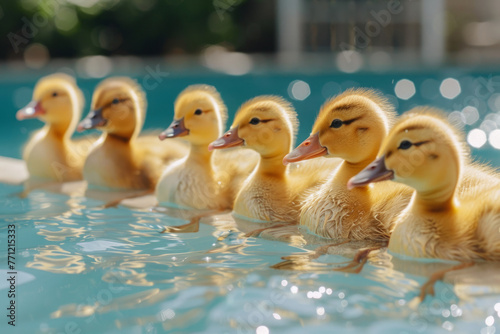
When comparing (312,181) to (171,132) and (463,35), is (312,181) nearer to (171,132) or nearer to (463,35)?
(171,132)

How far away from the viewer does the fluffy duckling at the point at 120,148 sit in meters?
5.38

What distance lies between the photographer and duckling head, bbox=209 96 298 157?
4.34m

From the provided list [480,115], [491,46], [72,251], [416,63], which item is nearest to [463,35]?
[491,46]

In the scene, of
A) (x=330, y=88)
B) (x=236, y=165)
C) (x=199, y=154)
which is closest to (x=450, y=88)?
(x=330, y=88)

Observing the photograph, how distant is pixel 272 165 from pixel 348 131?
28.0 inches

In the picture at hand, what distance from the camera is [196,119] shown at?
4820 mm

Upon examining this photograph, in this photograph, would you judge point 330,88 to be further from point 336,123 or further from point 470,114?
point 336,123

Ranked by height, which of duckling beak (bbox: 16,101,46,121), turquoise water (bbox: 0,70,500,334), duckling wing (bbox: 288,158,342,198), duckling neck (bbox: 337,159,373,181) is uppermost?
duckling beak (bbox: 16,101,46,121)

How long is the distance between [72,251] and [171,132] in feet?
3.99

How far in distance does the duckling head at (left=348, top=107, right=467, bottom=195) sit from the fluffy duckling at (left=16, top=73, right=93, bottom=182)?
3186 mm

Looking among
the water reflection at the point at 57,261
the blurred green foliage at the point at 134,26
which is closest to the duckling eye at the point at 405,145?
the water reflection at the point at 57,261

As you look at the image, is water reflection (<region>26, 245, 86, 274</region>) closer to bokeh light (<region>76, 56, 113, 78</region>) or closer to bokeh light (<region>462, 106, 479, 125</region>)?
bokeh light (<region>462, 106, 479, 125</region>)

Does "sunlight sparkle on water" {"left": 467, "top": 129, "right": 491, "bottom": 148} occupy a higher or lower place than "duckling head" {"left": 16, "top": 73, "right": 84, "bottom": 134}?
lower

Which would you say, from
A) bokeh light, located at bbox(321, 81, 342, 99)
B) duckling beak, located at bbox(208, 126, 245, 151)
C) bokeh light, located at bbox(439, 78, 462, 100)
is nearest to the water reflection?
duckling beak, located at bbox(208, 126, 245, 151)
